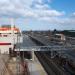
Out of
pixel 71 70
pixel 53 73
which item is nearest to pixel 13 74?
pixel 53 73

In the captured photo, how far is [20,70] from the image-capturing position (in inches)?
1147

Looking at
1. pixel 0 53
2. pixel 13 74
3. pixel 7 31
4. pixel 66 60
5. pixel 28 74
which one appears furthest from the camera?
pixel 7 31

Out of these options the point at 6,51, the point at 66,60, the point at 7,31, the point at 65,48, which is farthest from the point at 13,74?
the point at 7,31

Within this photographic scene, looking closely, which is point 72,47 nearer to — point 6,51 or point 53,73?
point 6,51

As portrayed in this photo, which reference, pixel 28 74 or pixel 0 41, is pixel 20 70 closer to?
pixel 28 74

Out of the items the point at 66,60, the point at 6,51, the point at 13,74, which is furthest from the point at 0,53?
the point at 13,74

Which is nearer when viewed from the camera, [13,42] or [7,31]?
[13,42]

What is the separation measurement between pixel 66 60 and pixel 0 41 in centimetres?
2466

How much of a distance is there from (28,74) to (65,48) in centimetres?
2165

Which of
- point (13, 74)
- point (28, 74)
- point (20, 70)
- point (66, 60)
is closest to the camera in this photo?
point (28, 74)

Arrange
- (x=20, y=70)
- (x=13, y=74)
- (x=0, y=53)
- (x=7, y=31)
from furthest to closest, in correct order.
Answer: (x=7, y=31) → (x=0, y=53) → (x=20, y=70) → (x=13, y=74)

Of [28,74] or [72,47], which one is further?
[72,47]

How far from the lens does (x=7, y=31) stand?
234ft

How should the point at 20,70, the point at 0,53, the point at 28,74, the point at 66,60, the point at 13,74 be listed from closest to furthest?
1. the point at 28,74
2. the point at 13,74
3. the point at 20,70
4. the point at 66,60
5. the point at 0,53
